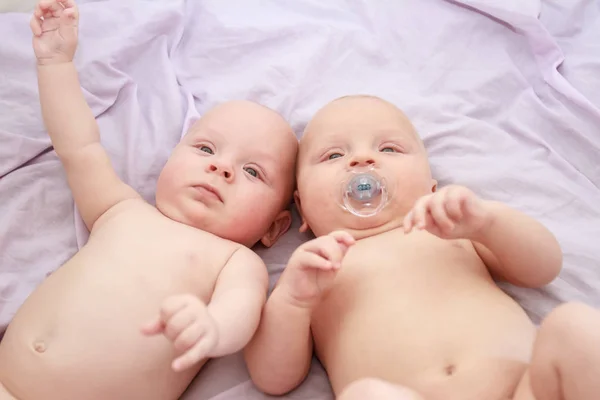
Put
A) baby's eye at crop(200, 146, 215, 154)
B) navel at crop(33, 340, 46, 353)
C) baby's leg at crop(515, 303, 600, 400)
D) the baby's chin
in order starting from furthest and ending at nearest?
baby's eye at crop(200, 146, 215, 154) → the baby's chin → navel at crop(33, 340, 46, 353) → baby's leg at crop(515, 303, 600, 400)

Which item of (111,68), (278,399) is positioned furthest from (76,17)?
(278,399)

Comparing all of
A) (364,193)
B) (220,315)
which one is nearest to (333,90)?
(364,193)

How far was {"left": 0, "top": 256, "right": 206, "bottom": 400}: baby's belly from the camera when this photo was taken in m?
0.99

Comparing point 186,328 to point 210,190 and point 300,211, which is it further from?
point 300,211

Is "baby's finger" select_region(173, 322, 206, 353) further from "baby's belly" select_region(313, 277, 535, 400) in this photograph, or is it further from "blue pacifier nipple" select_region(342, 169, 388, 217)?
"blue pacifier nipple" select_region(342, 169, 388, 217)

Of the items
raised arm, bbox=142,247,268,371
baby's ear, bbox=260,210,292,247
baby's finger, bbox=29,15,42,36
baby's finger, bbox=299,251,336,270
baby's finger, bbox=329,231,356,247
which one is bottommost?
baby's ear, bbox=260,210,292,247

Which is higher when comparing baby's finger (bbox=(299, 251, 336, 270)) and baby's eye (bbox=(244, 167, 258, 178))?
baby's finger (bbox=(299, 251, 336, 270))

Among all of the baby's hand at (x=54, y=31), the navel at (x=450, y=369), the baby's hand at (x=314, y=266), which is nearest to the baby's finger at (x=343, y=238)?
the baby's hand at (x=314, y=266)

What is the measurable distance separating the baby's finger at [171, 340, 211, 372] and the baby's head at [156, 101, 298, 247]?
37cm

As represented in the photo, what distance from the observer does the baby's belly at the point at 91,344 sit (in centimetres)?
99

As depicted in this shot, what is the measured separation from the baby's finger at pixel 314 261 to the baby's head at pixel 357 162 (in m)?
0.20

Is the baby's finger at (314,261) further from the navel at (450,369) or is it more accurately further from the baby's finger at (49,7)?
the baby's finger at (49,7)

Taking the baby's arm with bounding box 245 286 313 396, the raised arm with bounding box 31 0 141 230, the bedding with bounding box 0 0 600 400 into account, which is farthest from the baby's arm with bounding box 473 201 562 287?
the raised arm with bounding box 31 0 141 230

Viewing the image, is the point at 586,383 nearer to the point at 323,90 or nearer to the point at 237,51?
the point at 323,90
